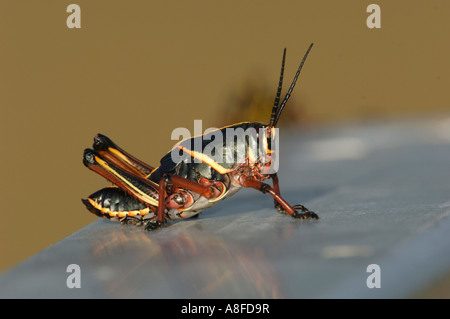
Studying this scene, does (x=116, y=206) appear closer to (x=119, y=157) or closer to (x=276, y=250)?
(x=119, y=157)

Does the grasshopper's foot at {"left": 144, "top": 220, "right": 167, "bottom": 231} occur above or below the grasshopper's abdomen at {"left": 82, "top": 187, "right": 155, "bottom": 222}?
below

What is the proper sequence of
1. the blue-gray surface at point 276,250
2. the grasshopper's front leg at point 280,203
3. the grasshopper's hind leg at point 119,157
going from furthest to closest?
1. the grasshopper's hind leg at point 119,157
2. the grasshopper's front leg at point 280,203
3. the blue-gray surface at point 276,250

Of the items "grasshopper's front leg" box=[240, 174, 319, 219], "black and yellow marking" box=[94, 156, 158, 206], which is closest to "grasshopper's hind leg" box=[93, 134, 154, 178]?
"black and yellow marking" box=[94, 156, 158, 206]

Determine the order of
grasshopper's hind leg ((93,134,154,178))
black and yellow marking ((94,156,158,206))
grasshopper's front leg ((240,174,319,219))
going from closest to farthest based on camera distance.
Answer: grasshopper's front leg ((240,174,319,219)) < black and yellow marking ((94,156,158,206)) < grasshopper's hind leg ((93,134,154,178))

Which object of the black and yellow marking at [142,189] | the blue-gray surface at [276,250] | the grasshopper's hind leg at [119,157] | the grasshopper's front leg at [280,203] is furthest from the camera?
the grasshopper's hind leg at [119,157]

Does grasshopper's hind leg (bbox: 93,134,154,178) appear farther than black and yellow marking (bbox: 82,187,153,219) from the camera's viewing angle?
Yes

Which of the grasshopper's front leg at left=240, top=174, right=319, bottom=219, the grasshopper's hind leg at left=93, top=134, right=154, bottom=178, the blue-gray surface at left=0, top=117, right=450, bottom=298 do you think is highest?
the grasshopper's hind leg at left=93, top=134, right=154, bottom=178

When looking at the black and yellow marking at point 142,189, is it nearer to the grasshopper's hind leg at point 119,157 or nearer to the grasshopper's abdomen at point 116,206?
the grasshopper's abdomen at point 116,206

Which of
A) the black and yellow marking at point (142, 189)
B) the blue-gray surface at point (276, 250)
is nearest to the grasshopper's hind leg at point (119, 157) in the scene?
the black and yellow marking at point (142, 189)

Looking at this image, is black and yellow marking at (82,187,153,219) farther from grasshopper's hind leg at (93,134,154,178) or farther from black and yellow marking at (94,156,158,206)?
grasshopper's hind leg at (93,134,154,178)
